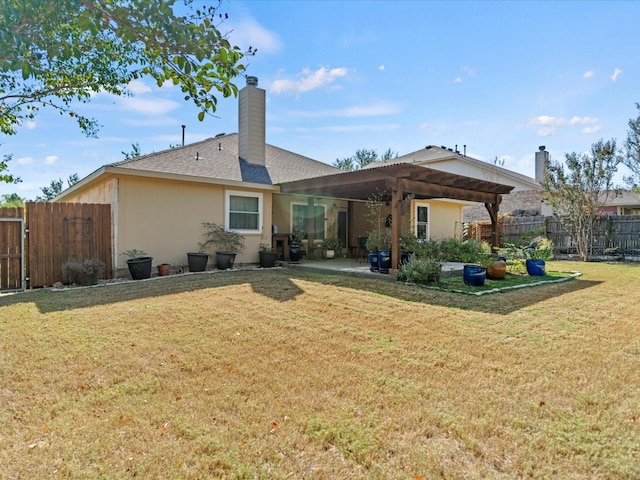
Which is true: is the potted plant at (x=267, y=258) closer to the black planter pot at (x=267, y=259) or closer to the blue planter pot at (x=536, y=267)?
the black planter pot at (x=267, y=259)

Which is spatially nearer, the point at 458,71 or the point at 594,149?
the point at 458,71

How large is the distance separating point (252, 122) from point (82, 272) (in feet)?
23.1

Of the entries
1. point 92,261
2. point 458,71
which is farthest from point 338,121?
point 92,261

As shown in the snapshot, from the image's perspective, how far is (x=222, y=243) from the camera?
10.4 metres

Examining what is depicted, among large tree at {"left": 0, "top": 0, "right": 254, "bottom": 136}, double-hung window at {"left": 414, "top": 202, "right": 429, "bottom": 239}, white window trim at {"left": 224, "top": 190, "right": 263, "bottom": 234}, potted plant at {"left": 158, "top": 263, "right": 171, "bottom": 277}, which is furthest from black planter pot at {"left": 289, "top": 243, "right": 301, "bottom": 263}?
large tree at {"left": 0, "top": 0, "right": 254, "bottom": 136}

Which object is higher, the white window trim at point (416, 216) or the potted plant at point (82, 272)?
the white window trim at point (416, 216)

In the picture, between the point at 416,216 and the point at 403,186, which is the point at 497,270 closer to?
the point at 403,186

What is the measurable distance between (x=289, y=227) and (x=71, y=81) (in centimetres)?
874

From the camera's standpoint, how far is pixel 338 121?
2259 cm

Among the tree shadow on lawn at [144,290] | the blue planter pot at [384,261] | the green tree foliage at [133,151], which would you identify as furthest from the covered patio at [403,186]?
the green tree foliage at [133,151]

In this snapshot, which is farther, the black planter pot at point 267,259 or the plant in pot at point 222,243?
the black planter pot at point 267,259

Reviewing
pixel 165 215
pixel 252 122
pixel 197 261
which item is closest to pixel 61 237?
pixel 165 215

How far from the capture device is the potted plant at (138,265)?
861 cm

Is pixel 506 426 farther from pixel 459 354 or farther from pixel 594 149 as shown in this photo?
pixel 594 149
